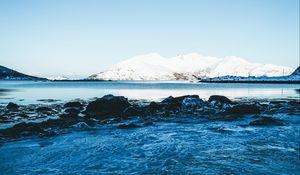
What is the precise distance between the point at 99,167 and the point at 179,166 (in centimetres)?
309

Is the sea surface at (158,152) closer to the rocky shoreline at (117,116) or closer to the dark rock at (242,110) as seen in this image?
the rocky shoreline at (117,116)

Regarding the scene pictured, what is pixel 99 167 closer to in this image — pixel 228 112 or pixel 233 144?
pixel 233 144

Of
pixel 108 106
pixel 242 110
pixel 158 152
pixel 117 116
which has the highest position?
pixel 108 106

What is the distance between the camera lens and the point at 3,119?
21.9 metres

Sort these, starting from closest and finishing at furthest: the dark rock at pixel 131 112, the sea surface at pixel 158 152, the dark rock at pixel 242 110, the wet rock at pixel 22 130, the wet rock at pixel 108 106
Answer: the sea surface at pixel 158 152 → the wet rock at pixel 22 130 → the dark rock at pixel 131 112 → the dark rock at pixel 242 110 → the wet rock at pixel 108 106

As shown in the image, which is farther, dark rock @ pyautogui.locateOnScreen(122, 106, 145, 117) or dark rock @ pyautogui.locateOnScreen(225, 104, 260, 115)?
dark rock @ pyautogui.locateOnScreen(225, 104, 260, 115)

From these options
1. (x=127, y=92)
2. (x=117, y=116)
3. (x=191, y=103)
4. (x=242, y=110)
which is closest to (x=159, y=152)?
(x=117, y=116)

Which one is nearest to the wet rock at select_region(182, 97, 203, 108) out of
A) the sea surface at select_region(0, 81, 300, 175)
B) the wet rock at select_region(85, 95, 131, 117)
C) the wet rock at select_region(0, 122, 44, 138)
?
the wet rock at select_region(85, 95, 131, 117)

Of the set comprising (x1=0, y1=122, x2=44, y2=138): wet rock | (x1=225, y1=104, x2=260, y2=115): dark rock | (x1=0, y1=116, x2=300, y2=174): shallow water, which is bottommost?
(x1=0, y1=116, x2=300, y2=174): shallow water

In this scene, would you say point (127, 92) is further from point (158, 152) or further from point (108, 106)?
point (158, 152)

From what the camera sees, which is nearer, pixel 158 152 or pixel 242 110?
pixel 158 152

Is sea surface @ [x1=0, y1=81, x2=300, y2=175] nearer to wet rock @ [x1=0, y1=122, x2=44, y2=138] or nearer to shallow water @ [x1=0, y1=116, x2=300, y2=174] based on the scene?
shallow water @ [x1=0, y1=116, x2=300, y2=174]

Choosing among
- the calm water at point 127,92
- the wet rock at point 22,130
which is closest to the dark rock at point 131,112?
the wet rock at point 22,130

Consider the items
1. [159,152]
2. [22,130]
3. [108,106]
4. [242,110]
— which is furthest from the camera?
[108,106]
